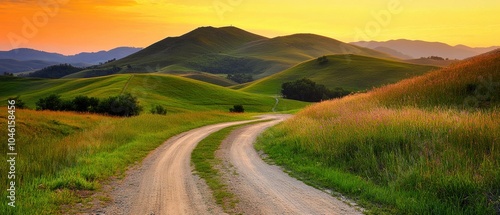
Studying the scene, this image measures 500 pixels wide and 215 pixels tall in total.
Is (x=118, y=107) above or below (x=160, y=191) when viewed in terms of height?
above

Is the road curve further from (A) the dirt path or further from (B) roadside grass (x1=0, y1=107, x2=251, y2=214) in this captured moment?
(A) the dirt path

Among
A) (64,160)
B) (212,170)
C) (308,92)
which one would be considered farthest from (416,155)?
(308,92)

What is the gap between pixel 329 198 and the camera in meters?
9.18

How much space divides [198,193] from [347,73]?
162018 mm

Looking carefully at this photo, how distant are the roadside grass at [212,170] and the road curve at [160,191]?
381 mm

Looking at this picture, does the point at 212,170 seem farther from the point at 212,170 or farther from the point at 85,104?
the point at 85,104

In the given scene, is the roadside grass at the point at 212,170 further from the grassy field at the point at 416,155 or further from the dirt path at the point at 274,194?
the grassy field at the point at 416,155

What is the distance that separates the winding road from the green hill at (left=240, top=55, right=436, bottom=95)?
430ft

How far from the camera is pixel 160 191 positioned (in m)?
9.98

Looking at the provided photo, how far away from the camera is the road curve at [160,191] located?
838cm

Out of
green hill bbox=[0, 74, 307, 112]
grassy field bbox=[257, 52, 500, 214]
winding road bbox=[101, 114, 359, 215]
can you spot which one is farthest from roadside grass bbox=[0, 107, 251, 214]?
green hill bbox=[0, 74, 307, 112]

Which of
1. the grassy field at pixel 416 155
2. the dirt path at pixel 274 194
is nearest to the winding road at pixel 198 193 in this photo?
the dirt path at pixel 274 194

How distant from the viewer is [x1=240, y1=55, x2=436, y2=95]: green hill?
148 meters

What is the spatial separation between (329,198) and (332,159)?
4.25m
